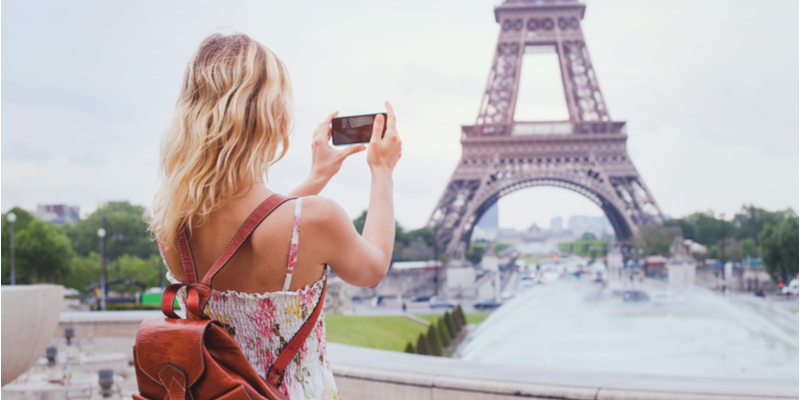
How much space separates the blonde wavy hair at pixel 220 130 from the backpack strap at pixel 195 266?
0.06 meters

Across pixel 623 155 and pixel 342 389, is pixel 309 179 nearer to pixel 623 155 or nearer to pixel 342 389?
pixel 342 389

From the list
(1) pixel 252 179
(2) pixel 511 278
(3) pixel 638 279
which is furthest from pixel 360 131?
(2) pixel 511 278

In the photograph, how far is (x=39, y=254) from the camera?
124 ft

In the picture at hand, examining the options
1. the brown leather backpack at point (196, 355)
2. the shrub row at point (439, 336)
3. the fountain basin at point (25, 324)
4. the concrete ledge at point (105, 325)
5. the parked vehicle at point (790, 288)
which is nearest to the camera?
the brown leather backpack at point (196, 355)

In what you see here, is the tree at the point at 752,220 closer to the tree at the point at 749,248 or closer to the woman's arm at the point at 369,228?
the tree at the point at 749,248

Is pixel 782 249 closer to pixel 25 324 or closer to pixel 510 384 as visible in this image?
pixel 510 384

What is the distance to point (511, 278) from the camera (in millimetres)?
55188

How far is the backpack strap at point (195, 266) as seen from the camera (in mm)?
1358

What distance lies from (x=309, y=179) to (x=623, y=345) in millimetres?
15330

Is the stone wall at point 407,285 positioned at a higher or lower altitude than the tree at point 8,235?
lower

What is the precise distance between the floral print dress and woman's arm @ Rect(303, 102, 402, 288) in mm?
64

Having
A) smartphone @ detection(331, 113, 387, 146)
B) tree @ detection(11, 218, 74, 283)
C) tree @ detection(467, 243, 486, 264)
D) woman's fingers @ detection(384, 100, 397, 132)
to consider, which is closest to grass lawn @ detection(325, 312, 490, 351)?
smartphone @ detection(331, 113, 387, 146)

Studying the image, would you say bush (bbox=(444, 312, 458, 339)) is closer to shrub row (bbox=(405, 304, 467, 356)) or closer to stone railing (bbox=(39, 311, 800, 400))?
shrub row (bbox=(405, 304, 467, 356))

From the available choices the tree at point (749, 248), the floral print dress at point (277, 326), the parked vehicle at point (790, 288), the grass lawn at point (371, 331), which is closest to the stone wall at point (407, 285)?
the parked vehicle at point (790, 288)
